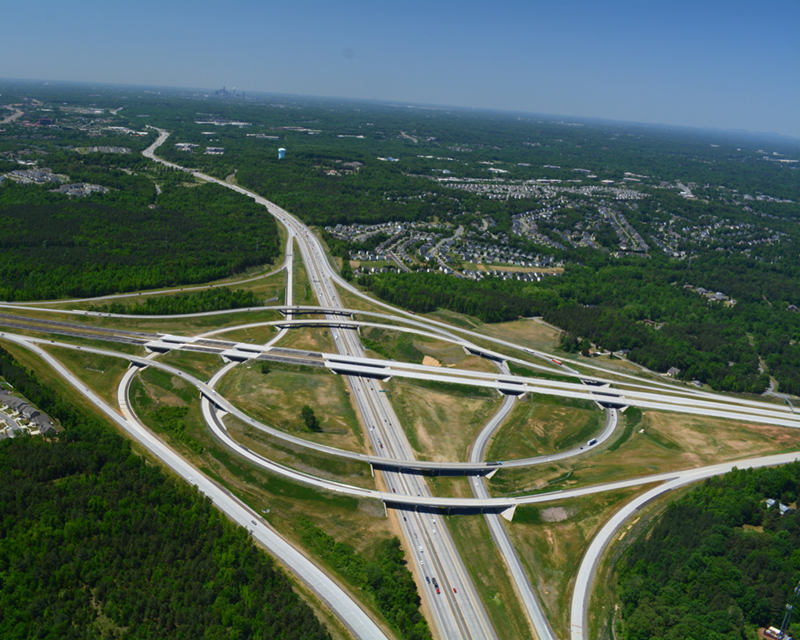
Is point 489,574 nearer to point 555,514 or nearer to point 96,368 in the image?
point 555,514

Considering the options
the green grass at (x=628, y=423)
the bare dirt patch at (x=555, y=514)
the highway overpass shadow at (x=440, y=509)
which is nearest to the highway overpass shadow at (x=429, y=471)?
the highway overpass shadow at (x=440, y=509)

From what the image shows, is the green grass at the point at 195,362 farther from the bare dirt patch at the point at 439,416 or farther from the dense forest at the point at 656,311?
the dense forest at the point at 656,311

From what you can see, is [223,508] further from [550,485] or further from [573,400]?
[573,400]

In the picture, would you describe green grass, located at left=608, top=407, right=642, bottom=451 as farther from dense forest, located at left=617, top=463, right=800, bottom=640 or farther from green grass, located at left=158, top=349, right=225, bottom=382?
green grass, located at left=158, top=349, right=225, bottom=382

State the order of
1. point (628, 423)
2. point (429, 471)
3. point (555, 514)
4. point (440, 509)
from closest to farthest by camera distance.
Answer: point (440, 509) → point (555, 514) → point (429, 471) → point (628, 423)

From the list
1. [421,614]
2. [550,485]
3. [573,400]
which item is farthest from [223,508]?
[573,400]

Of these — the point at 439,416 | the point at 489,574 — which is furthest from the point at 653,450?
the point at 489,574
